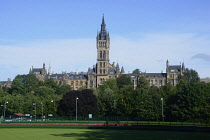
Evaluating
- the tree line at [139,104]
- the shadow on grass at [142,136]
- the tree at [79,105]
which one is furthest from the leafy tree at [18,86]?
the shadow on grass at [142,136]

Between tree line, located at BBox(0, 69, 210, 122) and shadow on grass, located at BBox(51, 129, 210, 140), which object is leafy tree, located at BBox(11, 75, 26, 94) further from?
shadow on grass, located at BBox(51, 129, 210, 140)

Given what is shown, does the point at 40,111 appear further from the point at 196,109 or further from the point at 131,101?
the point at 196,109

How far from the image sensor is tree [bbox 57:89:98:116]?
113438mm

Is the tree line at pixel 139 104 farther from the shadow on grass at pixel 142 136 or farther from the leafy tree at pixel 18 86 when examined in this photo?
the leafy tree at pixel 18 86

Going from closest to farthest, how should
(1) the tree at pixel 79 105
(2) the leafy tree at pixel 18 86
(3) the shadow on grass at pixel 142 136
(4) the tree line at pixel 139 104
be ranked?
(3) the shadow on grass at pixel 142 136 < (4) the tree line at pixel 139 104 < (1) the tree at pixel 79 105 < (2) the leafy tree at pixel 18 86

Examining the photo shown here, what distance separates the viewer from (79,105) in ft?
373

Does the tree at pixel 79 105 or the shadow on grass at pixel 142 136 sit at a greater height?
the tree at pixel 79 105

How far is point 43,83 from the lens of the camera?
196 m

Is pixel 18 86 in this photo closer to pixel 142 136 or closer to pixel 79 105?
pixel 79 105

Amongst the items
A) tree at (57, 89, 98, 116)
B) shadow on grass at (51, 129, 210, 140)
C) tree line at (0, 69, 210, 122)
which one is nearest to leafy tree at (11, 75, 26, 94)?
tree line at (0, 69, 210, 122)

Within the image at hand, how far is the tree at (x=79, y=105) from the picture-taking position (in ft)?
372

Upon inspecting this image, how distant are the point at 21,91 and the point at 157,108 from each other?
10582cm

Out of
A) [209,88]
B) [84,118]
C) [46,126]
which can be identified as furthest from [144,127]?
[209,88]

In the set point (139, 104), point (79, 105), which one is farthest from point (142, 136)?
point (79, 105)
